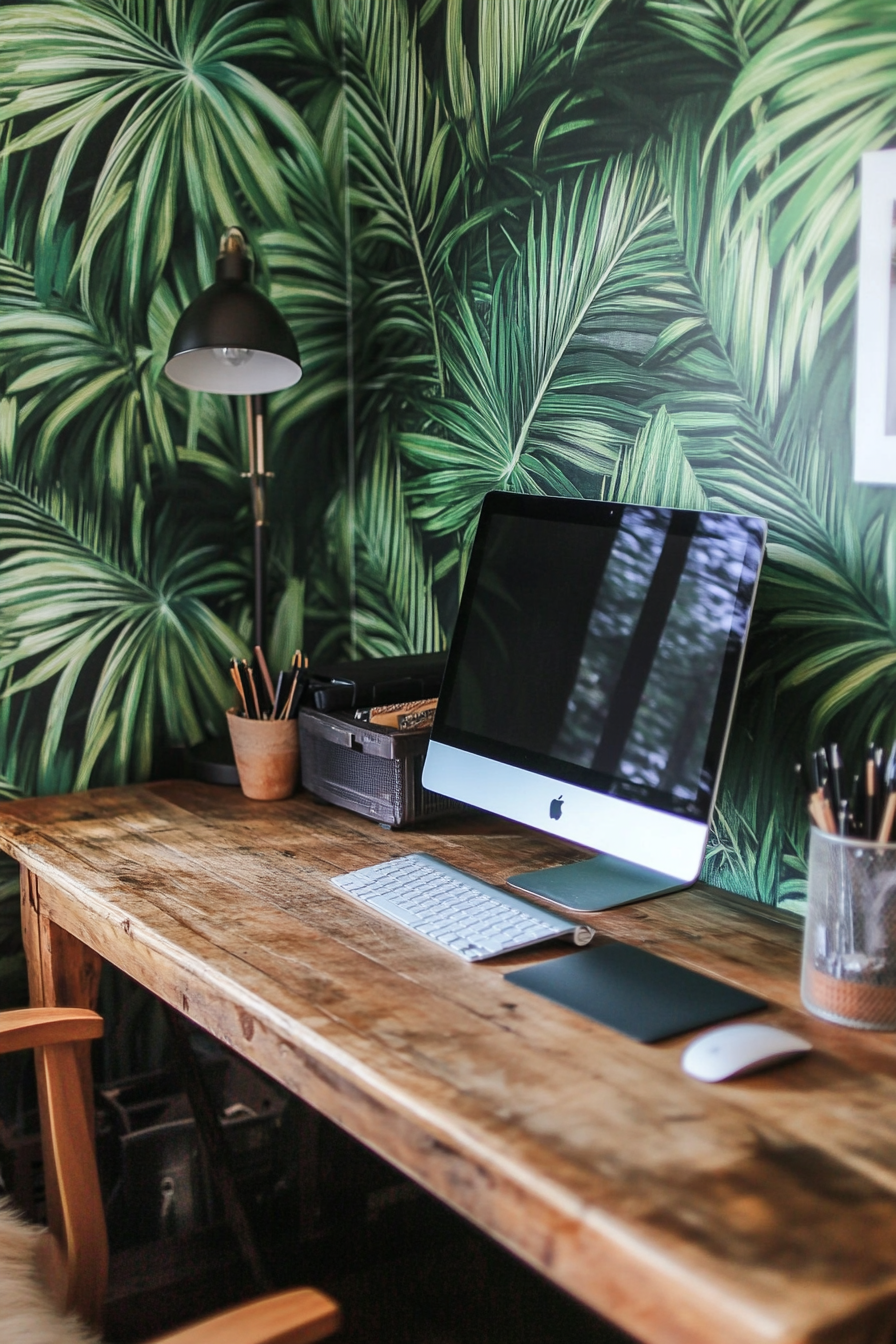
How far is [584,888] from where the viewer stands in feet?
4.80

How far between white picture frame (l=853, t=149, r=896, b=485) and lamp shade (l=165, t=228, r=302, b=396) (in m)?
0.88

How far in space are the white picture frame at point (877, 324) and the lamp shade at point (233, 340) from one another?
88 cm

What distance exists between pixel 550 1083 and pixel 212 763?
1123 millimetres

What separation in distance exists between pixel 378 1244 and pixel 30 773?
101cm

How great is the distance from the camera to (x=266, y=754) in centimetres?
187

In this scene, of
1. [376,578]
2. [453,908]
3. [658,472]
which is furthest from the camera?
[376,578]

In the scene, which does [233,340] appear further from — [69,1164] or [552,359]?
[69,1164]

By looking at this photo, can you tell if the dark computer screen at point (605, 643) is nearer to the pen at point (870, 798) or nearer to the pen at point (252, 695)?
the pen at point (870, 798)

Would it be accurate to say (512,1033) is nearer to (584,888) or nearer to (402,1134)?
(402,1134)

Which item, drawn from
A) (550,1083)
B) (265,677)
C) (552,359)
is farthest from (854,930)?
(265,677)

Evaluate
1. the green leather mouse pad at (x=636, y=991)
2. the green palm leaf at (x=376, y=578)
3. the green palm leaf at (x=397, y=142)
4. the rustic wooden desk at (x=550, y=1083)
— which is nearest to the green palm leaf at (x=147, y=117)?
the green palm leaf at (x=397, y=142)

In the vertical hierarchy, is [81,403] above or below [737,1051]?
above

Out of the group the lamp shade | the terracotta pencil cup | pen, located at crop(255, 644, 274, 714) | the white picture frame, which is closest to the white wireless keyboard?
the terracotta pencil cup

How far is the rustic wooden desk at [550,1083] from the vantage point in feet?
2.55
